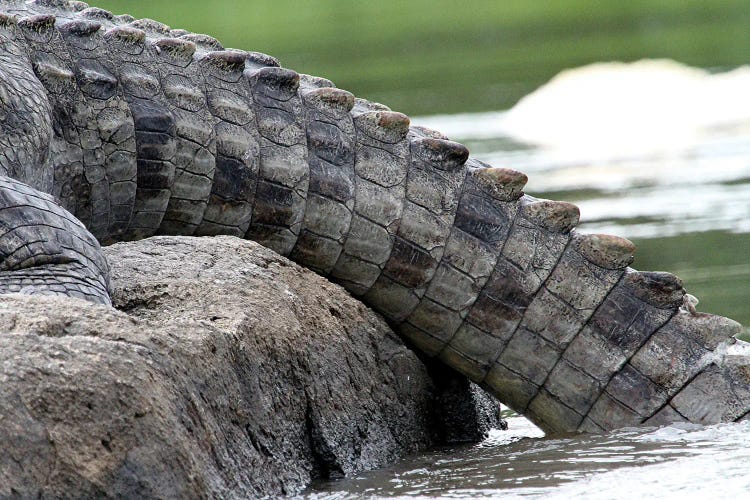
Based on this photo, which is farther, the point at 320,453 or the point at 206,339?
the point at 320,453

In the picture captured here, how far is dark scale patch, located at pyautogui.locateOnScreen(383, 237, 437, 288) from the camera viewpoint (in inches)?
167

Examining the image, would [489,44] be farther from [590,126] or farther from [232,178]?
[232,178]

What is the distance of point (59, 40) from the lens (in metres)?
4.21

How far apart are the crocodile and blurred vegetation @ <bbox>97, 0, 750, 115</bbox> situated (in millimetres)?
9000

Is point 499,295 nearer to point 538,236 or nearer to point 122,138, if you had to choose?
point 538,236

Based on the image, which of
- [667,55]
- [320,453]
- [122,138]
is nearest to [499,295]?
[320,453]

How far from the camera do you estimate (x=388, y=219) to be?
13.9 feet

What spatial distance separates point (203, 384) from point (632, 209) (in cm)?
624

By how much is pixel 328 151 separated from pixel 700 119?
9.72 meters

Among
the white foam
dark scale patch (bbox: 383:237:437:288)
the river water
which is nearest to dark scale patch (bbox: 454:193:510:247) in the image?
dark scale patch (bbox: 383:237:437:288)

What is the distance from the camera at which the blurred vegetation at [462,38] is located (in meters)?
15.9

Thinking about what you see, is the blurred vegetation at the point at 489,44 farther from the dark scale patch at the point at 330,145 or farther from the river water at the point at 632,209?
the dark scale patch at the point at 330,145

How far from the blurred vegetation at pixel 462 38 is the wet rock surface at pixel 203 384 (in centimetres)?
944

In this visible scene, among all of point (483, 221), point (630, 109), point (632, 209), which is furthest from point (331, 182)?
point (630, 109)
